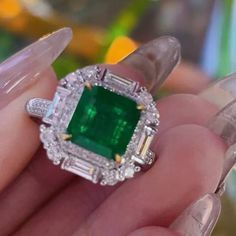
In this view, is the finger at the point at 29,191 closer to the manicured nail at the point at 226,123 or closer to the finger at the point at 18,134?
the finger at the point at 18,134

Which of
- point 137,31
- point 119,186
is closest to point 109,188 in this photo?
point 119,186

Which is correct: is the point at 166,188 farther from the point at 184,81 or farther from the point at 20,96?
the point at 184,81

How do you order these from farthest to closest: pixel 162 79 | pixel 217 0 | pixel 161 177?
pixel 217 0 → pixel 162 79 → pixel 161 177

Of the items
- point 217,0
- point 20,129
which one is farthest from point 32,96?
point 217,0

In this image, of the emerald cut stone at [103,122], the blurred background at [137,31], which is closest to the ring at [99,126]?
the emerald cut stone at [103,122]

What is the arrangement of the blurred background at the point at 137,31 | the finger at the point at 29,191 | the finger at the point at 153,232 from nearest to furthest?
the finger at the point at 153,232, the finger at the point at 29,191, the blurred background at the point at 137,31

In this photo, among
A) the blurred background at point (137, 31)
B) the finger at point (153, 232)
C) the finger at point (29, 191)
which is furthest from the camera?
the blurred background at point (137, 31)

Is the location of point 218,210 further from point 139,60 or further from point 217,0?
point 217,0
